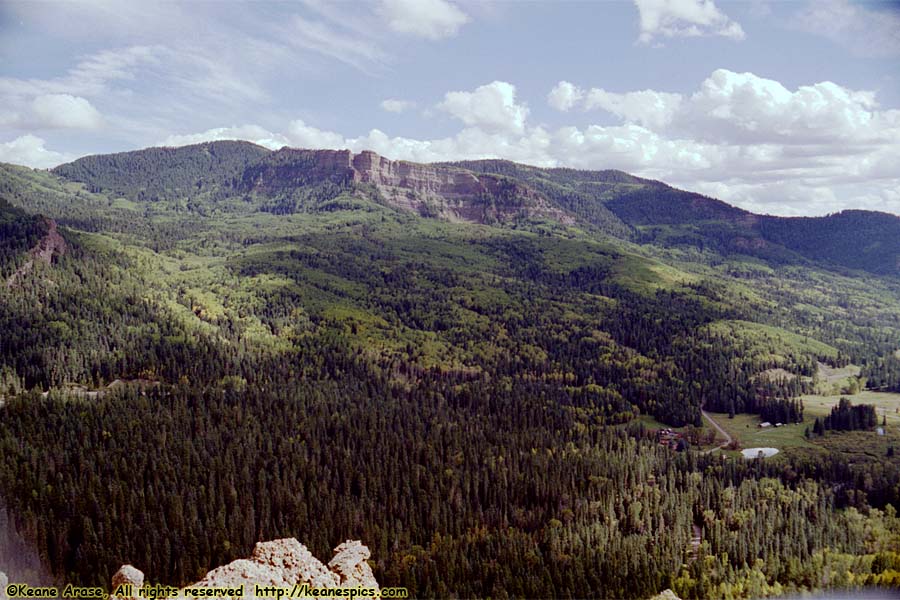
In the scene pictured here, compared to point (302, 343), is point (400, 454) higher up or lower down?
lower down

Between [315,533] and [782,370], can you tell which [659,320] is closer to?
[782,370]

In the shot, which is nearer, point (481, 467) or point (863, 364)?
point (481, 467)

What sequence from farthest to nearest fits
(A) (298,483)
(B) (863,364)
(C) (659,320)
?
1. (C) (659,320)
2. (B) (863,364)
3. (A) (298,483)

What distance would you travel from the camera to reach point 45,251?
14200 centimetres

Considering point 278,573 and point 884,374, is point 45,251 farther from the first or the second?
point 884,374

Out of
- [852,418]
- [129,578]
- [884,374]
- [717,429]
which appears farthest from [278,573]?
[884,374]

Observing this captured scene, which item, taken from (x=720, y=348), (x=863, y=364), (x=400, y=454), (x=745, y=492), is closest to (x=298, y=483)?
(x=400, y=454)

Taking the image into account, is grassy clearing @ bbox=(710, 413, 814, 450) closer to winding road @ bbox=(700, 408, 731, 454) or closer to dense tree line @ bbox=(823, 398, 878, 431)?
winding road @ bbox=(700, 408, 731, 454)

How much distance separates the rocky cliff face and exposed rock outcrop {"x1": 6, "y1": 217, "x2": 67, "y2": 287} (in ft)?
372

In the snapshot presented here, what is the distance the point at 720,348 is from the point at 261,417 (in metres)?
109

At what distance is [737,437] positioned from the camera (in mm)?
106562

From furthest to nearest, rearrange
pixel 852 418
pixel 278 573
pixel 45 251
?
pixel 45 251, pixel 852 418, pixel 278 573

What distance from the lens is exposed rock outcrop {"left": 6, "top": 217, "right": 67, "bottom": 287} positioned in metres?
129

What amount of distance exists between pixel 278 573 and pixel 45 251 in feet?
452
